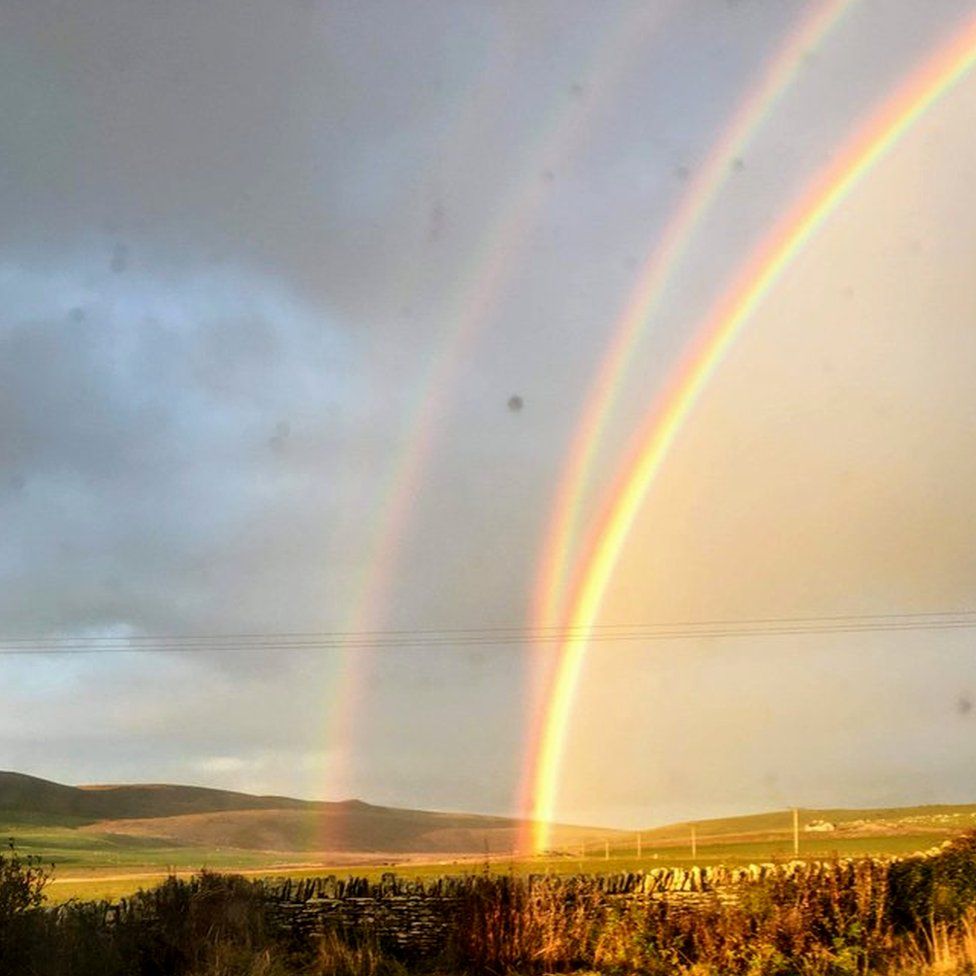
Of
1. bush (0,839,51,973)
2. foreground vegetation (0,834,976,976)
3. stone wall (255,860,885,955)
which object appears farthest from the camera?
stone wall (255,860,885,955)

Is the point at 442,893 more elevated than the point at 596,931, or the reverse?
the point at 442,893

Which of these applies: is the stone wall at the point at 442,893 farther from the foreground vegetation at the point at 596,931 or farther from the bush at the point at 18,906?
the bush at the point at 18,906

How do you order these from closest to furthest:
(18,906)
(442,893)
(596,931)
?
1. (18,906)
2. (596,931)
3. (442,893)

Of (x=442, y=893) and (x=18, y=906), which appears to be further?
(x=442, y=893)

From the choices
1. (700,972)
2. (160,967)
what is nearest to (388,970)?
(160,967)

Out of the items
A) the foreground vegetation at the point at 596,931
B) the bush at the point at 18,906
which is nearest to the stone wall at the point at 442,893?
the foreground vegetation at the point at 596,931

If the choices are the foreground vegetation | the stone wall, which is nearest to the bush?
the foreground vegetation

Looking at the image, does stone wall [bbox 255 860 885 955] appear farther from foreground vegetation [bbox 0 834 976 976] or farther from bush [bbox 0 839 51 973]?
bush [bbox 0 839 51 973]

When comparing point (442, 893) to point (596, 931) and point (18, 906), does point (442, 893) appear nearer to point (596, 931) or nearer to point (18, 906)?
point (596, 931)

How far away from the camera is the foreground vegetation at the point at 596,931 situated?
18531 millimetres

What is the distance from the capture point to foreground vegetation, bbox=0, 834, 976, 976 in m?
18.5

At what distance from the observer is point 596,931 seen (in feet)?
66.8

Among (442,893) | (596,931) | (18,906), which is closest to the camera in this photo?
(18,906)

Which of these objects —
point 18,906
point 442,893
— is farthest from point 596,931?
point 18,906
